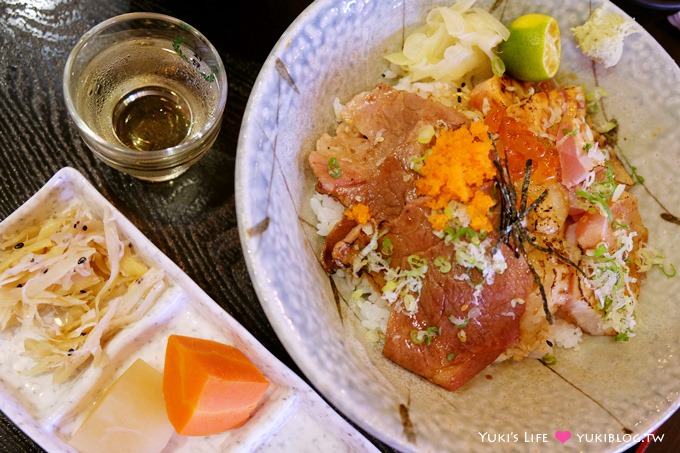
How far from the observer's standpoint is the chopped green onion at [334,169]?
2.08 meters

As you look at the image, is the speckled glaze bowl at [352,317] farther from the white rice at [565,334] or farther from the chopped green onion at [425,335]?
the chopped green onion at [425,335]

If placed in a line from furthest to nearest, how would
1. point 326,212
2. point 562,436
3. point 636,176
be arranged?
point 636,176, point 326,212, point 562,436

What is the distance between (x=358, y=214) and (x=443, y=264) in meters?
0.35

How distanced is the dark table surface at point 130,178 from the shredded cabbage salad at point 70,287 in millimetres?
173

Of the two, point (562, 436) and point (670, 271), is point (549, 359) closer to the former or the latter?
point (562, 436)

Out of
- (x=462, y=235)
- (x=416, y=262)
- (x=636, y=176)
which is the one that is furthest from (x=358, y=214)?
(x=636, y=176)

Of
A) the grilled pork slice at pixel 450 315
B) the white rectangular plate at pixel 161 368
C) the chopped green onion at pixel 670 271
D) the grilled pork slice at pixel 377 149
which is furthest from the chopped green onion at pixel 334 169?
the chopped green onion at pixel 670 271

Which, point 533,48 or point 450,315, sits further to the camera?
point 533,48

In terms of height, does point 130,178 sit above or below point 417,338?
above

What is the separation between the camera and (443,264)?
6.36ft

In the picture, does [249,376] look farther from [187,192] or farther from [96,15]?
[96,15]

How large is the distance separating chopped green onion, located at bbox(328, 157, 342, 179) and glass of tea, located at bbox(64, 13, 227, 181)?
0.49 metres

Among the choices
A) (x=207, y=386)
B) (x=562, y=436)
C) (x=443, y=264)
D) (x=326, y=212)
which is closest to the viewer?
(x=562, y=436)

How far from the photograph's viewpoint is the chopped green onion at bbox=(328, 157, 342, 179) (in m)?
2.08
